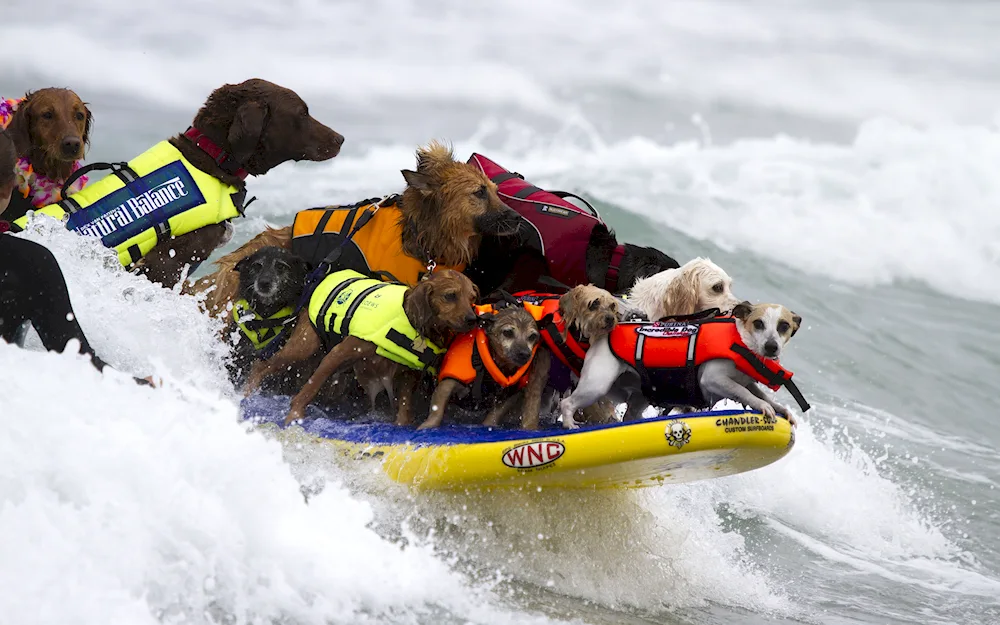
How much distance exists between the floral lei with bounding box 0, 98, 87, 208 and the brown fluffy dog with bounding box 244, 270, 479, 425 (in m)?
2.04

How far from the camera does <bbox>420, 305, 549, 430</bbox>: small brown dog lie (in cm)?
531

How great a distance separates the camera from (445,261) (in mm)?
6008

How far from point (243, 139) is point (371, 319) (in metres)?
1.53

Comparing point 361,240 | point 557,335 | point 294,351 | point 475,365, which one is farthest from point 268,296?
point 557,335

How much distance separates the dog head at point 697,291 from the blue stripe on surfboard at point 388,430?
2.29 ft

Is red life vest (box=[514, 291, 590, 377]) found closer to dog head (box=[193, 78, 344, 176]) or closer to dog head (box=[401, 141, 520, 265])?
dog head (box=[401, 141, 520, 265])

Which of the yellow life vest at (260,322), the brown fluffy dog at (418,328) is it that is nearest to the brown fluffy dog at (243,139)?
the yellow life vest at (260,322)

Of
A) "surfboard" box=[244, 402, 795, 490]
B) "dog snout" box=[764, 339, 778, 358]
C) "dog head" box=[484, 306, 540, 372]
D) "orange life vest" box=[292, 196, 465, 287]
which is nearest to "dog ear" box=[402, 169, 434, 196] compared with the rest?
"orange life vest" box=[292, 196, 465, 287]

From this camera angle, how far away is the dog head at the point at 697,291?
538 centimetres

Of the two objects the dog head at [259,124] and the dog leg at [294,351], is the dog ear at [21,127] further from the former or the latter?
the dog leg at [294,351]

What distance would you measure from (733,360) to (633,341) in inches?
19.3

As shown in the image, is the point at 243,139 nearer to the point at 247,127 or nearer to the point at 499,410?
the point at 247,127

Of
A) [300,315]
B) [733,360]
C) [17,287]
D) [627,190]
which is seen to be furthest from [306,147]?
[627,190]

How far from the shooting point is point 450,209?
19.4 feet
